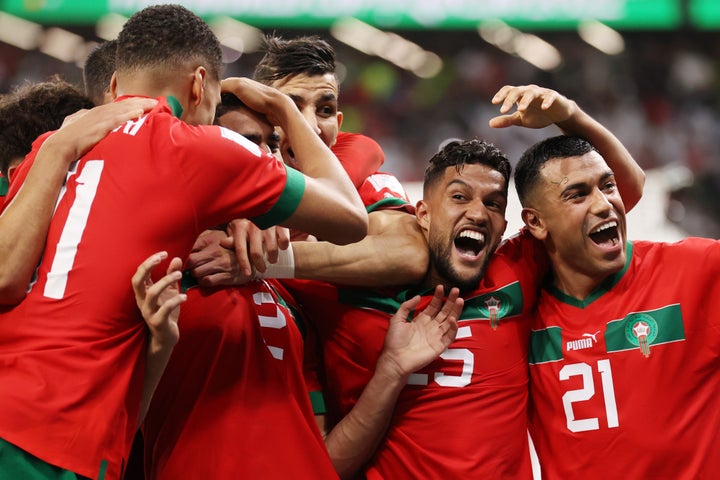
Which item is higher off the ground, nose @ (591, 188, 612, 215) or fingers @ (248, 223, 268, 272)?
nose @ (591, 188, 612, 215)

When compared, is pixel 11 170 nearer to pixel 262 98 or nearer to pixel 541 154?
pixel 262 98

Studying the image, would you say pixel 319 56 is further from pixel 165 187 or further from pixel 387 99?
pixel 387 99

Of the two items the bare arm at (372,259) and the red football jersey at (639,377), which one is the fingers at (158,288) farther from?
the red football jersey at (639,377)

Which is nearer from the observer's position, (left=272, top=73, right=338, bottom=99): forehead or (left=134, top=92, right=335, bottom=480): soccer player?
(left=134, top=92, right=335, bottom=480): soccer player

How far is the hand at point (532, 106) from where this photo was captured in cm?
275

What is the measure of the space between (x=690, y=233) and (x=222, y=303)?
264 inches

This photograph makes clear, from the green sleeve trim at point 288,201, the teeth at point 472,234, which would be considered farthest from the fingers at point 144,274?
the teeth at point 472,234

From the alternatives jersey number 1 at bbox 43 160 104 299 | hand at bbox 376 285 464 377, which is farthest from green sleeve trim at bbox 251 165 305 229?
hand at bbox 376 285 464 377

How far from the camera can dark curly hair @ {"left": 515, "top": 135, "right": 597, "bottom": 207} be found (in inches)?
115

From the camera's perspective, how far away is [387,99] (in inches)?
369

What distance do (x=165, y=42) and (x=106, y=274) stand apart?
642 mm

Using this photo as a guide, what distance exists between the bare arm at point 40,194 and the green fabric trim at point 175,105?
0.30ft

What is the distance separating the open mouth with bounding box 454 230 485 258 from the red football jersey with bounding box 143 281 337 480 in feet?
2.32

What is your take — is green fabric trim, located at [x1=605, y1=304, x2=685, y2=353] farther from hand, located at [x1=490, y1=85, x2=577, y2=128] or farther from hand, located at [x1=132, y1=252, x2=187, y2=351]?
hand, located at [x1=132, y1=252, x2=187, y2=351]
